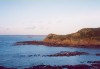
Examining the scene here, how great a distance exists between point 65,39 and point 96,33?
17.3 m

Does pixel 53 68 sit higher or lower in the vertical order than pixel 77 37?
lower

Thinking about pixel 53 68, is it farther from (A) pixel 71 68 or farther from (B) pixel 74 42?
(B) pixel 74 42

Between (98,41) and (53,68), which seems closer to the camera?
(53,68)

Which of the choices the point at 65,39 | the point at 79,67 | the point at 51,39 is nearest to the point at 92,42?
the point at 65,39

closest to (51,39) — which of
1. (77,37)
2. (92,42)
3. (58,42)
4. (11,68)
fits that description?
(58,42)

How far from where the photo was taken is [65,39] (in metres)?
111

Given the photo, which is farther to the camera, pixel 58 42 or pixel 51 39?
pixel 51 39

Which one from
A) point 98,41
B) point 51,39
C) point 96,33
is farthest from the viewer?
point 51,39

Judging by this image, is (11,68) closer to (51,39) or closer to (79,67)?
(79,67)

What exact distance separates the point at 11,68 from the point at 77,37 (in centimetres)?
7172

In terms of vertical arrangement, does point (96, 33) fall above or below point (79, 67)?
above

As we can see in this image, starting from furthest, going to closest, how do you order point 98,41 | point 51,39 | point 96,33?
point 51,39 < point 96,33 < point 98,41

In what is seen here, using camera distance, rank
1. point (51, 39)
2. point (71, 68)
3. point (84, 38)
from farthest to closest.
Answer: point (51, 39) → point (84, 38) → point (71, 68)

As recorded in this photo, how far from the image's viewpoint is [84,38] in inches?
4016
